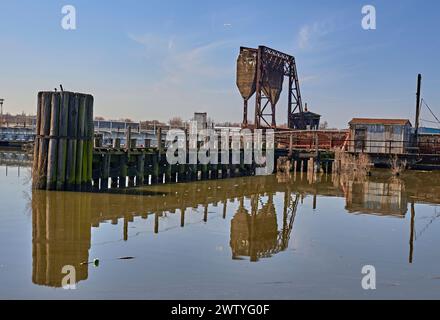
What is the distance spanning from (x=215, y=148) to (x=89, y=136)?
10.4 metres

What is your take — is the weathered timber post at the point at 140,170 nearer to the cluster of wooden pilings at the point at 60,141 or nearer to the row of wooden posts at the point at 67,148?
the row of wooden posts at the point at 67,148

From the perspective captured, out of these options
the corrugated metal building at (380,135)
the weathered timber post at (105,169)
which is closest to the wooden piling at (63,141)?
the weathered timber post at (105,169)

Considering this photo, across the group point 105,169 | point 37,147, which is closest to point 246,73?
point 105,169

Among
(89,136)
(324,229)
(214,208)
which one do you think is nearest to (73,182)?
(89,136)

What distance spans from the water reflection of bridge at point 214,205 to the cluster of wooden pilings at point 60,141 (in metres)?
0.76

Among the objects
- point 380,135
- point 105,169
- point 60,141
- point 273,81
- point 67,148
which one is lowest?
point 105,169

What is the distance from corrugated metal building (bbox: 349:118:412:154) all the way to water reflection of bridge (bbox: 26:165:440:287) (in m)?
9.59

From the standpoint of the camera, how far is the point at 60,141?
17.0 metres

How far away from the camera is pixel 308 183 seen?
25438 mm

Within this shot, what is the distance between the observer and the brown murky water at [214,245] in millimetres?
7570

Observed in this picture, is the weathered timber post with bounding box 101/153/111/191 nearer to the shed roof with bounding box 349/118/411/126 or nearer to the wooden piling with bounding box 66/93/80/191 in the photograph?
the wooden piling with bounding box 66/93/80/191

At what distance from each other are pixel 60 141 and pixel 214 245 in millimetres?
8717

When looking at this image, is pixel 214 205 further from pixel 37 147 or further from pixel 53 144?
pixel 37 147
